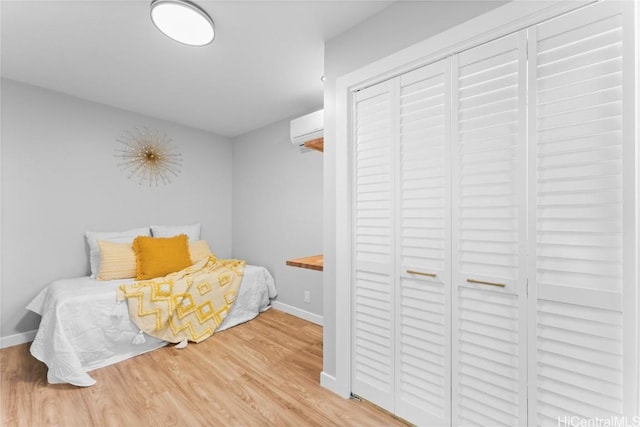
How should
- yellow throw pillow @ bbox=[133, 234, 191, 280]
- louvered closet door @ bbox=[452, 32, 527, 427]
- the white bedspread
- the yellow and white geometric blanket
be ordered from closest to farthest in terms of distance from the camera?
louvered closet door @ bbox=[452, 32, 527, 427]
the white bedspread
the yellow and white geometric blanket
yellow throw pillow @ bbox=[133, 234, 191, 280]

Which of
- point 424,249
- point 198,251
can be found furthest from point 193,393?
point 198,251

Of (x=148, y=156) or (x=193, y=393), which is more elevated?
(x=148, y=156)

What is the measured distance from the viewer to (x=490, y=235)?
52.5 inches

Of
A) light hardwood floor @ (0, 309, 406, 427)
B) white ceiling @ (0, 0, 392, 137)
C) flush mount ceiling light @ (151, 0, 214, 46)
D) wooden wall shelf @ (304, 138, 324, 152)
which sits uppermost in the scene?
white ceiling @ (0, 0, 392, 137)

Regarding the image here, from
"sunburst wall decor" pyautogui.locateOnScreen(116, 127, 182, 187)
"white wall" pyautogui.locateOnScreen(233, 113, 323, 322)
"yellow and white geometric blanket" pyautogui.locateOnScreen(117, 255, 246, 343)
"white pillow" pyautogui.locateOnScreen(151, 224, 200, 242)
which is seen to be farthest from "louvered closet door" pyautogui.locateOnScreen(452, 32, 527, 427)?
"sunburst wall decor" pyautogui.locateOnScreen(116, 127, 182, 187)

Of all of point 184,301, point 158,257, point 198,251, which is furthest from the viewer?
point 198,251

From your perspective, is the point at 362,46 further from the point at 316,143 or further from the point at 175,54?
the point at 175,54

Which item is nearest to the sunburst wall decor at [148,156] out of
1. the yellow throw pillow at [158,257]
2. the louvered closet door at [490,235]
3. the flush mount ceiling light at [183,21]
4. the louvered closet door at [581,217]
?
the yellow throw pillow at [158,257]

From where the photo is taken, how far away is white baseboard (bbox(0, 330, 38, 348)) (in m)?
2.57

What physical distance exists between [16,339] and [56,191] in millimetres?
1364

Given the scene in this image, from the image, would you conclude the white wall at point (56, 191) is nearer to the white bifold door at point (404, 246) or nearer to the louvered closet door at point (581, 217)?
the white bifold door at point (404, 246)

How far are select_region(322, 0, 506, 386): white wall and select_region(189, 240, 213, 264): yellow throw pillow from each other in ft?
6.82

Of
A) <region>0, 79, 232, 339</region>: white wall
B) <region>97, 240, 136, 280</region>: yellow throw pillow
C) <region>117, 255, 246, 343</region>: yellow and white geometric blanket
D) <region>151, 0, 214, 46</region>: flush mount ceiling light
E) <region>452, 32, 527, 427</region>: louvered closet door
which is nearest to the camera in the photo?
<region>452, 32, 527, 427</region>: louvered closet door

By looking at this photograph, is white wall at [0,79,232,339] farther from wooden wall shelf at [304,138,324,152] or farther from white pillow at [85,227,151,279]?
wooden wall shelf at [304,138,324,152]
